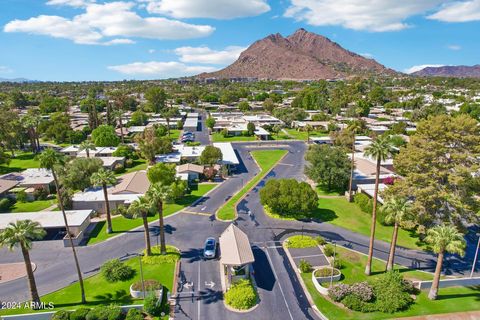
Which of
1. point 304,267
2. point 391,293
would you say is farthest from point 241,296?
point 391,293

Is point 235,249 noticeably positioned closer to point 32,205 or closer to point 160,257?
point 160,257

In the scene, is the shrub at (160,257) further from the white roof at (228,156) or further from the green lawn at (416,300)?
the white roof at (228,156)

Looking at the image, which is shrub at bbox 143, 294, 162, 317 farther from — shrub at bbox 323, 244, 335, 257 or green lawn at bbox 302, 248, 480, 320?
shrub at bbox 323, 244, 335, 257

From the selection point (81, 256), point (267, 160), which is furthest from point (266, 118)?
point (81, 256)

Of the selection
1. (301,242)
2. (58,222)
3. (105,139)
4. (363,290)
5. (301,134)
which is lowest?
(301,242)

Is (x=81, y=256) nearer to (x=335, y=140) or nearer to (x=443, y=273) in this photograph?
(x=443, y=273)

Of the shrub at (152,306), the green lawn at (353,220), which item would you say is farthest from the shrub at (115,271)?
the green lawn at (353,220)
